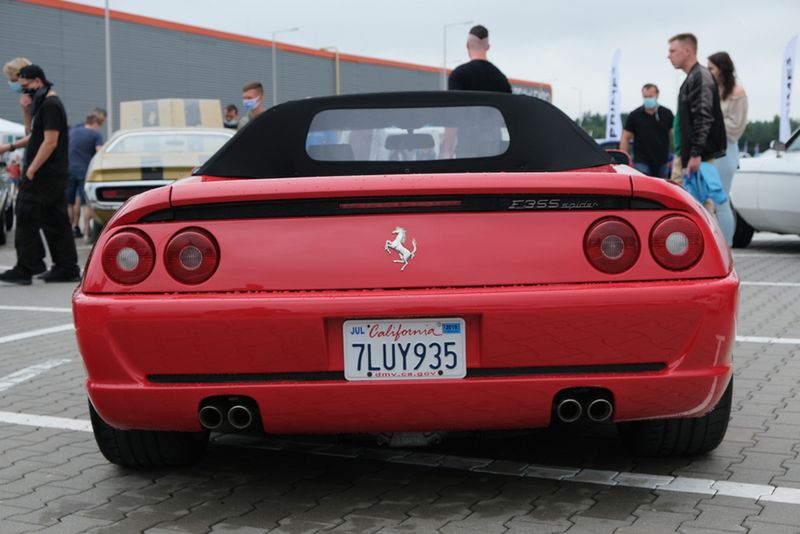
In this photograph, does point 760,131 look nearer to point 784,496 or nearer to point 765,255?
point 765,255

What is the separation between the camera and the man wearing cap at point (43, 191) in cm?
1029

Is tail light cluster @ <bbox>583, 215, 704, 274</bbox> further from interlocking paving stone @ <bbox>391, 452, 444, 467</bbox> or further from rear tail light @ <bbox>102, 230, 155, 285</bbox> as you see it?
rear tail light @ <bbox>102, 230, 155, 285</bbox>

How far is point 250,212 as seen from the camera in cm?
346

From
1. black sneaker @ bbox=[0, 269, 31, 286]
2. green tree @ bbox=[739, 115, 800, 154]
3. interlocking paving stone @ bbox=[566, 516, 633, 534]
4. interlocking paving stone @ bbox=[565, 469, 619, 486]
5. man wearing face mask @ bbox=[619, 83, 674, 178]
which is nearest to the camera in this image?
interlocking paving stone @ bbox=[566, 516, 633, 534]

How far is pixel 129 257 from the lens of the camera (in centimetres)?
349

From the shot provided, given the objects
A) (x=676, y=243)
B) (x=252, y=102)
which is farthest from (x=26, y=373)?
(x=252, y=102)

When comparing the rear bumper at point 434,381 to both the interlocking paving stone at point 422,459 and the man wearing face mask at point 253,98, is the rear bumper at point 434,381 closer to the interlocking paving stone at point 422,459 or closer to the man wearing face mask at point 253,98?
the interlocking paving stone at point 422,459

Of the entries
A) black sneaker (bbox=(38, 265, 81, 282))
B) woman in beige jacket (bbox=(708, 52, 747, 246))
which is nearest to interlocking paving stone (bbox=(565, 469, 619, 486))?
woman in beige jacket (bbox=(708, 52, 747, 246))

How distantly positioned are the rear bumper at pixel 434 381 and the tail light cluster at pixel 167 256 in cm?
7

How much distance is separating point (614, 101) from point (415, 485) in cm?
3788

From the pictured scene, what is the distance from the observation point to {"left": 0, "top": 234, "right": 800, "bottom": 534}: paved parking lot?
3.42 meters

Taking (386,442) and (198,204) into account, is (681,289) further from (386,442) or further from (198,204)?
(198,204)

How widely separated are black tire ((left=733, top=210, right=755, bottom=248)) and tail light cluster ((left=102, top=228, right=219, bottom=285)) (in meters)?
10.8

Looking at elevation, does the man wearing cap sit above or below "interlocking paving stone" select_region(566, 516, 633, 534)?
above
